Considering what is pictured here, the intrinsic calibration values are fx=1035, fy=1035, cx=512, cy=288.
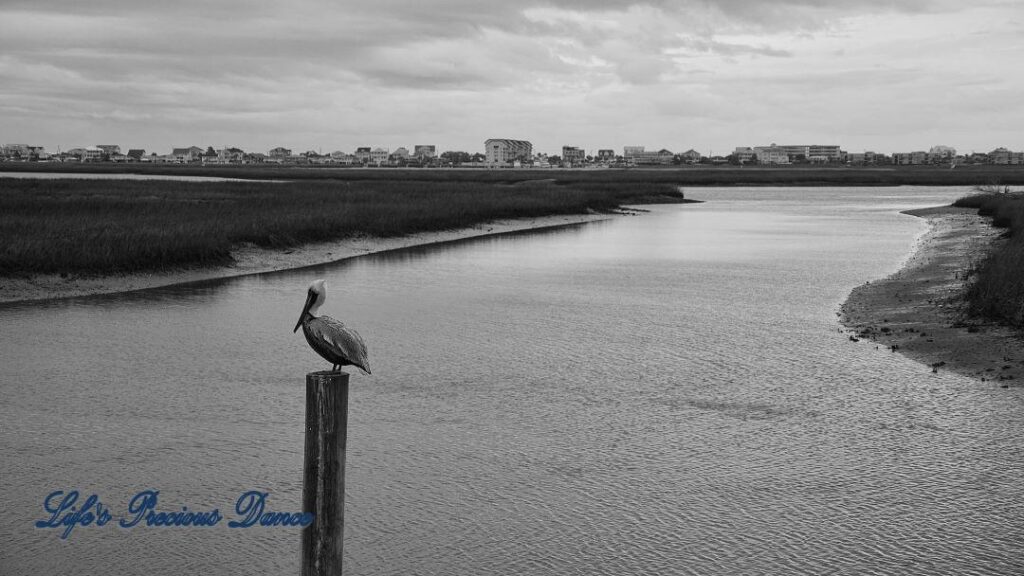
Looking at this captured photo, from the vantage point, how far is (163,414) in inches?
531

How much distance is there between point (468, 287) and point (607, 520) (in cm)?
1748

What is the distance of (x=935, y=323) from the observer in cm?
1991

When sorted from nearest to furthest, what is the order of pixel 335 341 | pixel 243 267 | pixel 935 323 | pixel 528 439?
pixel 335 341
pixel 528 439
pixel 935 323
pixel 243 267

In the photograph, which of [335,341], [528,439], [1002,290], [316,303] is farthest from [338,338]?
[1002,290]

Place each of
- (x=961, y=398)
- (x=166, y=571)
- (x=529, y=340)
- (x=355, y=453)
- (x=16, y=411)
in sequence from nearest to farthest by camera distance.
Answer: (x=166, y=571)
(x=355, y=453)
(x=16, y=411)
(x=961, y=398)
(x=529, y=340)

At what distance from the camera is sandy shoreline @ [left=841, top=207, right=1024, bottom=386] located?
53.8 feet

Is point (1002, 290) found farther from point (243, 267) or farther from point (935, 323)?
point (243, 267)

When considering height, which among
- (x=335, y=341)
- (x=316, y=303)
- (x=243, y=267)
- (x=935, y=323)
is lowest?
(x=243, y=267)

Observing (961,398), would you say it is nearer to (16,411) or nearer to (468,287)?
(16,411)

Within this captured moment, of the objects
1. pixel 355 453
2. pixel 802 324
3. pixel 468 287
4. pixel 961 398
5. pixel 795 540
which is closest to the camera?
pixel 795 540

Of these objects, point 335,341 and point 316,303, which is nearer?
point 335,341

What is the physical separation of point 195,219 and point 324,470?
33645 mm

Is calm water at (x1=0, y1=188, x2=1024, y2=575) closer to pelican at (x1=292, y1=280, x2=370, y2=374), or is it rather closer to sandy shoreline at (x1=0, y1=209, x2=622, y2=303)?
sandy shoreline at (x1=0, y1=209, x2=622, y2=303)

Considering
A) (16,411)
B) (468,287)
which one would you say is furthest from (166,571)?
(468,287)
